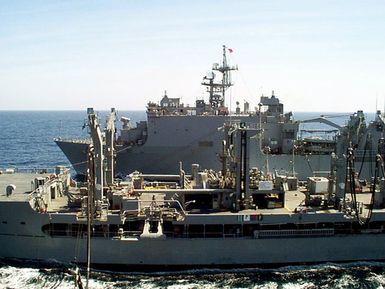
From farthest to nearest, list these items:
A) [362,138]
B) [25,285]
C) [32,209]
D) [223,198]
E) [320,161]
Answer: [320,161]
[362,138]
[223,198]
[32,209]
[25,285]

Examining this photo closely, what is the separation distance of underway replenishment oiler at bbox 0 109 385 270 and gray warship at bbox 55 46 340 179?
1307 centimetres

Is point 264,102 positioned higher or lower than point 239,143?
higher

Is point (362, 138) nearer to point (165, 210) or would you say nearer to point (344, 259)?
point (344, 259)

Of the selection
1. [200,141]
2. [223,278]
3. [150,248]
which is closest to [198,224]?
[150,248]

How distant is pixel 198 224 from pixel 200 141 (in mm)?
15694

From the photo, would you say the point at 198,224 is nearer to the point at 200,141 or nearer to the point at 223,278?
the point at 223,278

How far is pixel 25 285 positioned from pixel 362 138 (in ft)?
83.8

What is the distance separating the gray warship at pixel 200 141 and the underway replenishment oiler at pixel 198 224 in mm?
13067

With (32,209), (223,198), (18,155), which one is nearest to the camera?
(32,209)

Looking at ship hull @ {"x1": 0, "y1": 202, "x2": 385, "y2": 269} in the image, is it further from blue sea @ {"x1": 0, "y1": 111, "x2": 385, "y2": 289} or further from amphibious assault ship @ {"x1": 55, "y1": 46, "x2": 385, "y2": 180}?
amphibious assault ship @ {"x1": 55, "y1": 46, "x2": 385, "y2": 180}

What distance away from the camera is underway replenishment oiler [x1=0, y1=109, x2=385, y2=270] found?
20844 millimetres

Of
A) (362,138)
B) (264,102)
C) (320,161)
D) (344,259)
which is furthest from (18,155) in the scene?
(344,259)

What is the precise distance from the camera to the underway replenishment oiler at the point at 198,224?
2084 cm

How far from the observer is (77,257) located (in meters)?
21.0
